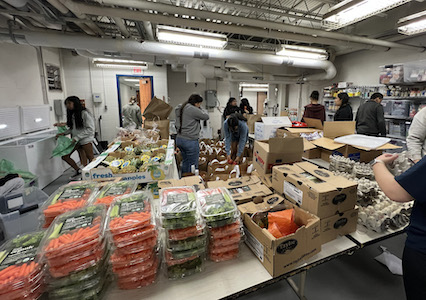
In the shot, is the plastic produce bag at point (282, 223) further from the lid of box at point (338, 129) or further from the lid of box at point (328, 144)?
the lid of box at point (338, 129)

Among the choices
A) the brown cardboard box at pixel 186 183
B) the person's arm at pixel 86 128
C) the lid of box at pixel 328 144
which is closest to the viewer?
the brown cardboard box at pixel 186 183

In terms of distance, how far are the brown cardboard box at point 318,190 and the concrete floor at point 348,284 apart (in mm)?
946

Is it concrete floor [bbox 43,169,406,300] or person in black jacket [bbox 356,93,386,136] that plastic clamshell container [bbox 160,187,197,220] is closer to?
concrete floor [bbox 43,169,406,300]

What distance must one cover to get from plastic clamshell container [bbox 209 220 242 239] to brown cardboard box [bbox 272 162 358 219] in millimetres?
437

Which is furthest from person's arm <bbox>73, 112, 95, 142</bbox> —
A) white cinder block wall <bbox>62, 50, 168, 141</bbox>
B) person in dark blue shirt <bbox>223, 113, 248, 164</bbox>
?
white cinder block wall <bbox>62, 50, 168, 141</bbox>

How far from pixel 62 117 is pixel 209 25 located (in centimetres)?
473

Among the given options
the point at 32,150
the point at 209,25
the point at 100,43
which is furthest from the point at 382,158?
the point at 32,150

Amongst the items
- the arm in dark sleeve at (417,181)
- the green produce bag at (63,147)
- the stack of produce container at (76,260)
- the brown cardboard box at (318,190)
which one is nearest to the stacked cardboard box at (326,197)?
the brown cardboard box at (318,190)

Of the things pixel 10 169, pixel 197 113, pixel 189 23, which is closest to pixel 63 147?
pixel 10 169

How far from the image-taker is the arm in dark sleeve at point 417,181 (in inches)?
32.9

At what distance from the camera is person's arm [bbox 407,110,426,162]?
184 cm

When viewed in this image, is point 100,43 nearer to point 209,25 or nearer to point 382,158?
point 209,25

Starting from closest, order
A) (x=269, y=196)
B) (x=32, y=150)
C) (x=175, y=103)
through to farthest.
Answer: (x=269, y=196)
(x=32, y=150)
(x=175, y=103)

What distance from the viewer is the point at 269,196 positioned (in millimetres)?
1386
